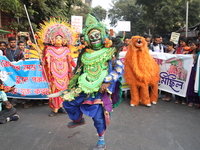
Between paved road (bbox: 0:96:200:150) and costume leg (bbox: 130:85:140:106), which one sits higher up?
costume leg (bbox: 130:85:140:106)

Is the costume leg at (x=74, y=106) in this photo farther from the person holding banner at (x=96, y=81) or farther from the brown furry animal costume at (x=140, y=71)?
the brown furry animal costume at (x=140, y=71)

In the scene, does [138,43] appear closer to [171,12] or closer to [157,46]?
[157,46]

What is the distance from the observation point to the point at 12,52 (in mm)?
4895

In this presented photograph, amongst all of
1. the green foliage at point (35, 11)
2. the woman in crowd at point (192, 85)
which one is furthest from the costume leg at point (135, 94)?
the green foliage at point (35, 11)

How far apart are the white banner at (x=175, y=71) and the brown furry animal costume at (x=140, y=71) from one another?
0.44 metres

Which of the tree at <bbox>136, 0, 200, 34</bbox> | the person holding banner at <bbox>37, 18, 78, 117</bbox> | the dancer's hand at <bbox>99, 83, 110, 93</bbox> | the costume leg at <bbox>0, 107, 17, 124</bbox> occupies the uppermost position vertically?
the tree at <bbox>136, 0, 200, 34</bbox>

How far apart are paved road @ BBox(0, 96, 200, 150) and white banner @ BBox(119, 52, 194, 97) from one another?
27.0 inches

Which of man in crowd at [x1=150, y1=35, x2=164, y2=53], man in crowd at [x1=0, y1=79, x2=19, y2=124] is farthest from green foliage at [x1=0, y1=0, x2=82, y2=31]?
man in crowd at [x1=150, y1=35, x2=164, y2=53]

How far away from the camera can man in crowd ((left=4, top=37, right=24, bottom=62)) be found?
4.81 m

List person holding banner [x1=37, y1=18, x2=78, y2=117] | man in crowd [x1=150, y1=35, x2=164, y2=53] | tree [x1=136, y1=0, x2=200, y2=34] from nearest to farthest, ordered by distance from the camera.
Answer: person holding banner [x1=37, y1=18, x2=78, y2=117] < man in crowd [x1=150, y1=35, x2=164, y2=53] < tree [x1=136, y1=0, x2=200, y2=34]

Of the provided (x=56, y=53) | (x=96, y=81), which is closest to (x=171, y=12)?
(x=56, y=53)

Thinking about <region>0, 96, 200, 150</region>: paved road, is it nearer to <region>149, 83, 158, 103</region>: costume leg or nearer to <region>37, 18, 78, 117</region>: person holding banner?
<region>149, 83, 158, 103</region>: costume leg

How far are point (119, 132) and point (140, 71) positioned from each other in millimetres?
1739

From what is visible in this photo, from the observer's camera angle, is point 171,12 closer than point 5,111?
No
